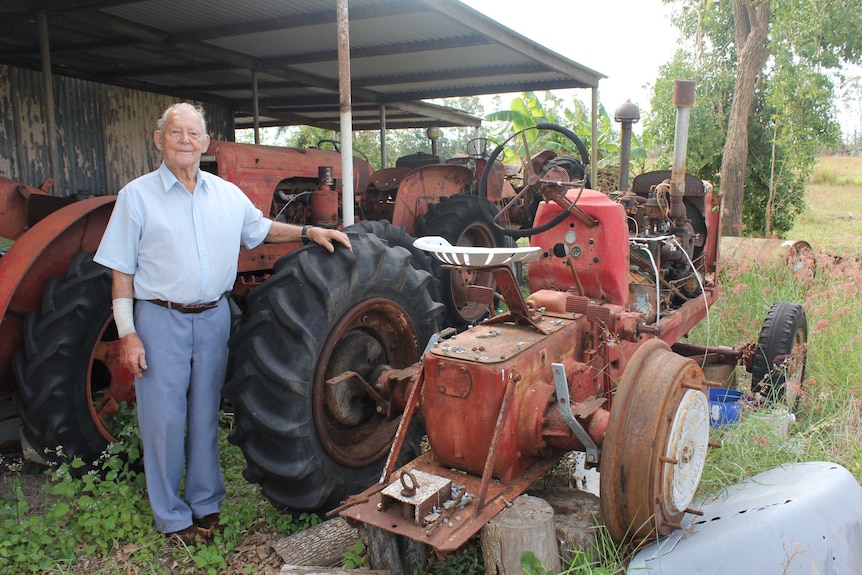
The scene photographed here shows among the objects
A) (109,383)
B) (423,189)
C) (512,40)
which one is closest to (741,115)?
(512,40)

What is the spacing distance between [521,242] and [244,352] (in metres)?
9.33

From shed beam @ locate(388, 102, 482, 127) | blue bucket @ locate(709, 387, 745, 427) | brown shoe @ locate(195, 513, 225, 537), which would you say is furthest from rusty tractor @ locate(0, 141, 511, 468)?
shed beam @ locate(388, 102, 482, 127)

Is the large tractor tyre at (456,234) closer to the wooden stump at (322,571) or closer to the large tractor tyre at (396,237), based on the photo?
the large tractor tyre at (396,237)

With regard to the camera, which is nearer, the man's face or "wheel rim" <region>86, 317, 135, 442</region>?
the man's face

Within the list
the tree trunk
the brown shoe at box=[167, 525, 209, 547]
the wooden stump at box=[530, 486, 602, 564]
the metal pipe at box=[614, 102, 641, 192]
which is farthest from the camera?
the tree trunk

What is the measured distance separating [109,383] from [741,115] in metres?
8.98

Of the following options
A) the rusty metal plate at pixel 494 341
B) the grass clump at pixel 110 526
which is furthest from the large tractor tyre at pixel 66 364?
the rusty metal plate at pixel 494 341

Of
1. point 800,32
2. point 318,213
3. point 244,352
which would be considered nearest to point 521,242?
point 800,32

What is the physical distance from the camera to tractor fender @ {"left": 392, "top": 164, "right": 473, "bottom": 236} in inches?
245

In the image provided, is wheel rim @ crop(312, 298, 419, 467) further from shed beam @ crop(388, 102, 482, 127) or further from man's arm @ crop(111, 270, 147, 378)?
shed beam @ crop(388, 102, 482, 127)

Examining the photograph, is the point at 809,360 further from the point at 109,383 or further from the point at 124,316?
the point at 109,383

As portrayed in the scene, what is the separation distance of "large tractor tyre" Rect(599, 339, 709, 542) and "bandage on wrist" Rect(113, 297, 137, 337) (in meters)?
1.93

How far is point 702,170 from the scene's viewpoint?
463 inches

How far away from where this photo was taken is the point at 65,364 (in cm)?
329
